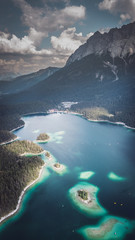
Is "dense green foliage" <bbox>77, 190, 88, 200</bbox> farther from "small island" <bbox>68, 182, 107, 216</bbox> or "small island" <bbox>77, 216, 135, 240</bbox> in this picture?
"small island" <bbox>77, 216, 135, 240</bbox>

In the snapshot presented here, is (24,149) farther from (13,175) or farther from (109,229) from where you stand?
(109,229)

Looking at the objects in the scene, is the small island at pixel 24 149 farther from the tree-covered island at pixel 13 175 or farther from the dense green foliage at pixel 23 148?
the tree-covered island at pixel 13 175

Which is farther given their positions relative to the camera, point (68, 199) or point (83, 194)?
point (68, 199)

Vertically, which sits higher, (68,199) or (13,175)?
(13,175)

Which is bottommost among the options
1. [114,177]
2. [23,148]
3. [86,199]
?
[114,177]

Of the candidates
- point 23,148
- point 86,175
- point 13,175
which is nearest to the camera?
point 13,175

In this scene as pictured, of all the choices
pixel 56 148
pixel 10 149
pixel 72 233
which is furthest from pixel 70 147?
pixel 72 233

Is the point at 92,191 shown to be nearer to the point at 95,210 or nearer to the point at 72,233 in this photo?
the point at 95,210

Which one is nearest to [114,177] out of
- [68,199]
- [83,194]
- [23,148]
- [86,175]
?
[86,175]
